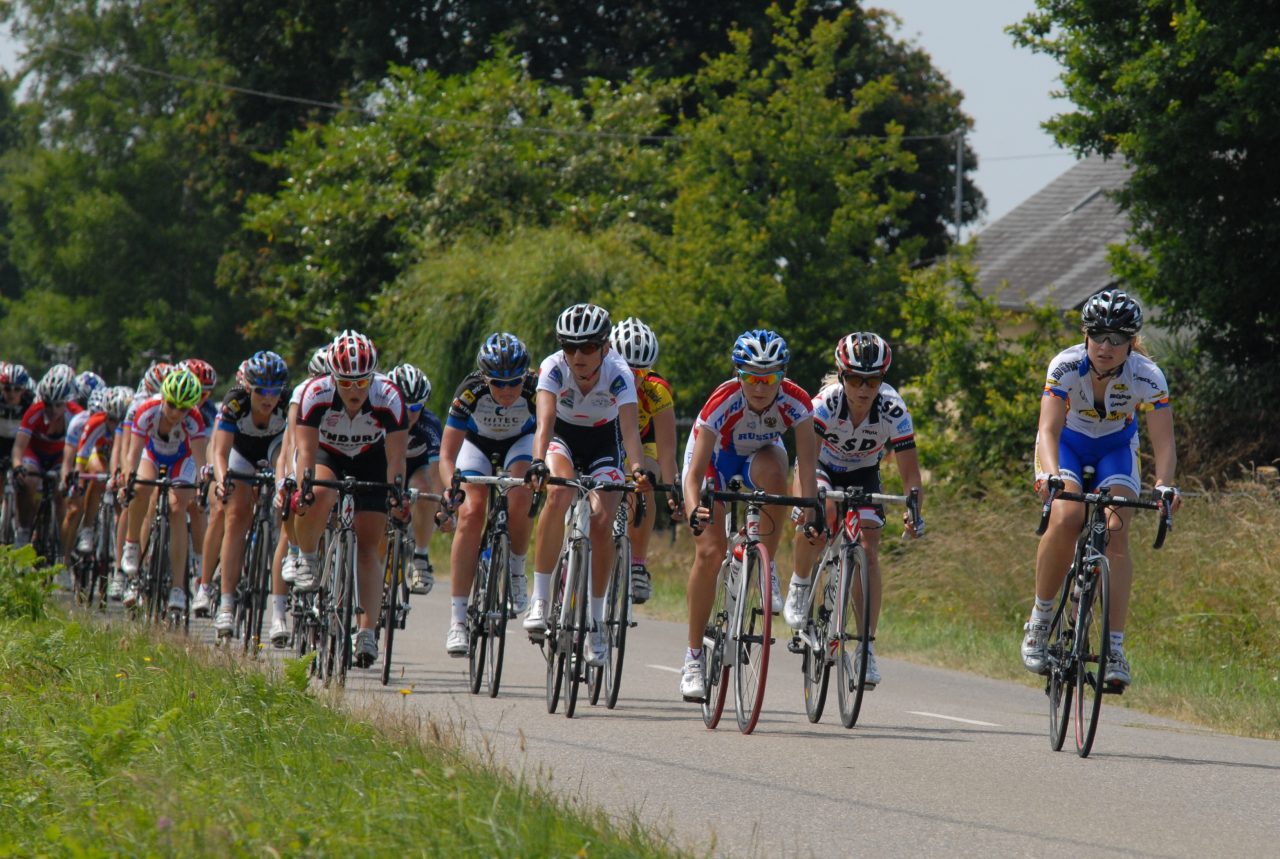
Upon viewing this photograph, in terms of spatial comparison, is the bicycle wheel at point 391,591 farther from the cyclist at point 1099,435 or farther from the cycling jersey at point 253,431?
the cyclist at point 1099,435

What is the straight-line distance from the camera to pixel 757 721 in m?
9.70

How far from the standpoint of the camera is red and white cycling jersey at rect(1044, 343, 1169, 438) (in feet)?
30.6

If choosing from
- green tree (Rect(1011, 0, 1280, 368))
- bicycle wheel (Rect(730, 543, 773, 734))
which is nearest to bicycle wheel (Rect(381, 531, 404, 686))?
bicycle wheel (Rect(730, 543, 773, 734))

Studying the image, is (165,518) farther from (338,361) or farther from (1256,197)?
(1256,197)

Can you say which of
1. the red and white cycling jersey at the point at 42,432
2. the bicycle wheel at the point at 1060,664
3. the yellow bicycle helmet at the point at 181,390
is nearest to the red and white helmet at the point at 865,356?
the bicycle wheel at the point at 1060,664

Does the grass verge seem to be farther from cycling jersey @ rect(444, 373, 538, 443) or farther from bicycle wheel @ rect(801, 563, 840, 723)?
bicycle wheel @ rect(801, 563, 840, 723)

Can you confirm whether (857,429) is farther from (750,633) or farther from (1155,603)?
(1155,603)

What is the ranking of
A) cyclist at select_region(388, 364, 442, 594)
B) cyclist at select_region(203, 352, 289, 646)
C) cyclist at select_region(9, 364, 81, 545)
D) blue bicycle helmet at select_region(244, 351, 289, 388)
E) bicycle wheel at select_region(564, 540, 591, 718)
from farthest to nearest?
cyclist at select_region(9, 364, 81, 545)
cyclist at select_region(388, 364, 442, 594)
blue bicycle helmet at select_region(244, 351, 289, 388)
cyclist at select_region(203, 352, 289, 646)
bicycle wheel at select_region(564, 540, 591, 718)

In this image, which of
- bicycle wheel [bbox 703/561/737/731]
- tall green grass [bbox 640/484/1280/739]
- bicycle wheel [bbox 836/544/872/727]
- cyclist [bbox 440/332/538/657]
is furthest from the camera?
tall green grass [bbox 640/484/1280/739]

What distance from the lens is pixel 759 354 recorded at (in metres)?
9.74

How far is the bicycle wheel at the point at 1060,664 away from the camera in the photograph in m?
8.95

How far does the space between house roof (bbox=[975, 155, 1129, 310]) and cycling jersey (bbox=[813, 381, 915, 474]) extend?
24.8 metres

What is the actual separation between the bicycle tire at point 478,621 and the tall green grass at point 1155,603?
13.8ft

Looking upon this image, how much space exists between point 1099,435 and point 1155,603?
674 cm
